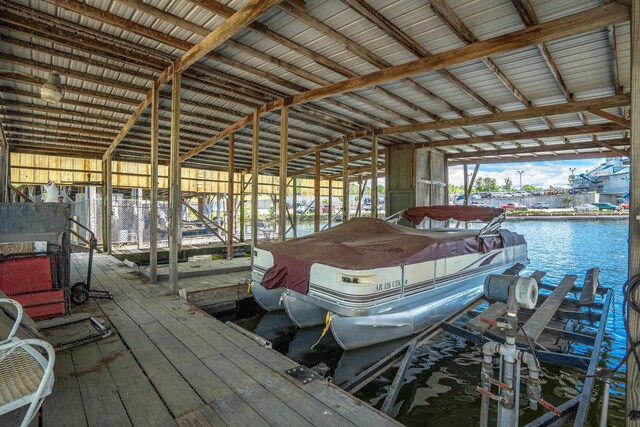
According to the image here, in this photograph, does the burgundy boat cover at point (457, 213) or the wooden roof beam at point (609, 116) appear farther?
the wooden roof beam at point (609, 116)

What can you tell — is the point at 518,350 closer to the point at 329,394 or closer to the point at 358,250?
the point at 329,394

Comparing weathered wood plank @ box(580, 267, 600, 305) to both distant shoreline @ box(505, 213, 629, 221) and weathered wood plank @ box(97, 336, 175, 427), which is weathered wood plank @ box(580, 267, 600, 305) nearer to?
weathered wood plank @ box(97, 336, 175, 427)

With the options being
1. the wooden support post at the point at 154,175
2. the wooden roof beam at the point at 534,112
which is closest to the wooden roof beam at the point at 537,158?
the wooden roof beam at the point at 534,112

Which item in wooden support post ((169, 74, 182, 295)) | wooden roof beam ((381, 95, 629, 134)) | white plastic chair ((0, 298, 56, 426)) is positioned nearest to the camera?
white plastic chair ((0, 298, 56, 426))

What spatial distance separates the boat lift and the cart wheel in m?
3.95

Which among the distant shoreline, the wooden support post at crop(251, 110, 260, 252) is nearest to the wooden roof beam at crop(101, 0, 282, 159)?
the wooden support post at crop(251, 110, 260, 252)

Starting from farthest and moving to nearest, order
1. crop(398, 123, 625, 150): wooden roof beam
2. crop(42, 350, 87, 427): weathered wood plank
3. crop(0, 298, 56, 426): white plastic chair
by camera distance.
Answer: crop(398, 123, 625, 150): wooden roof beam < crop(42, 350, 87, 427): weathered wood plank < crop(0, 298, 56, 426): white plastic chair

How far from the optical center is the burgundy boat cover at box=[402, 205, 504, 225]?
5.79m

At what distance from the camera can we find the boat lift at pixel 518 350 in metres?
1.80

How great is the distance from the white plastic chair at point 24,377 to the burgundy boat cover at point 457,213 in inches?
237

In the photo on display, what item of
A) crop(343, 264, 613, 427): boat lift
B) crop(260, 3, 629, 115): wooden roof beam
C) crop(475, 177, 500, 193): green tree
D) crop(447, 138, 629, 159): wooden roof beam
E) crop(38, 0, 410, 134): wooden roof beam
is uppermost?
crop(475, 177, 500, 193): green tree

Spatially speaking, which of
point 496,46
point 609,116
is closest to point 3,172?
point 496,46

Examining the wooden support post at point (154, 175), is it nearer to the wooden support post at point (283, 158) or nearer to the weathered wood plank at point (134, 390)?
the wooden support post at point (283, 158)

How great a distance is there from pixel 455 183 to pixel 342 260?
79.9 m
